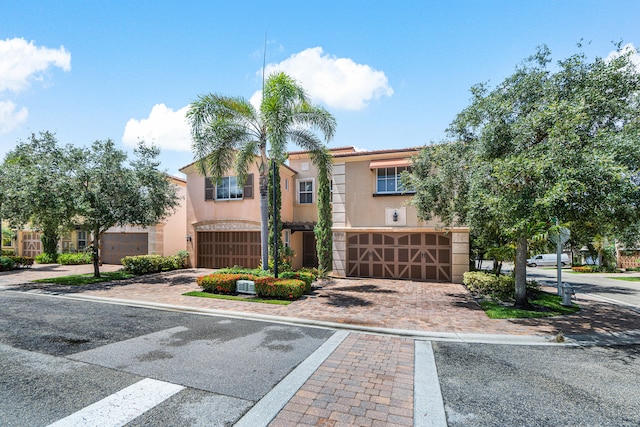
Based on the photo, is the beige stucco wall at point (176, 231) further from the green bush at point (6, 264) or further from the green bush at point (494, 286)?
the green bush at point (494, 286)

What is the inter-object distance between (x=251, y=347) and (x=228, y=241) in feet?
47.3

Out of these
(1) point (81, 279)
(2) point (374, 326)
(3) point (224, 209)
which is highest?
(3) point (224, 209)

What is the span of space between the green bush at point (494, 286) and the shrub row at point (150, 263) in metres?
17.5

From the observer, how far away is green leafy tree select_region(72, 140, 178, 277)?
15352 millimetres

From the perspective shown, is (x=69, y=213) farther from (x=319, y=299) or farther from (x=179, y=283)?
(x=319, y=299)

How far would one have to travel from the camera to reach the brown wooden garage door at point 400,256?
53.6 feet

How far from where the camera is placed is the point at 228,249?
20.5m

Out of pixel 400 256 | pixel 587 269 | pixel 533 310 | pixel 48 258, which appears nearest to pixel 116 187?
pixel 400 256

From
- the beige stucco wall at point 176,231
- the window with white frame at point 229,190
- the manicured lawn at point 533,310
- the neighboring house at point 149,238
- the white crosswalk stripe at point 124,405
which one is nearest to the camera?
the white crosswalk stripe at point 124,405

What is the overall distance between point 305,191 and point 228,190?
195 inches

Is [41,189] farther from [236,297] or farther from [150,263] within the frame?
[236,297]

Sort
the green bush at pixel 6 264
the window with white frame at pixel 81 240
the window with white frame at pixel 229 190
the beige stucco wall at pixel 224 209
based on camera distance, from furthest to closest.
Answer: the window with white frame at pixel 81 240 < the green bush at pixel 6 264 < the window with white frame at pixel 229 190 < the beige stucco wall at pixel 224 209

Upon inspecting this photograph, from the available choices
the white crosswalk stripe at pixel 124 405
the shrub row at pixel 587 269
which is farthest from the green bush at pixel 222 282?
the shrub row at pixel 587 269

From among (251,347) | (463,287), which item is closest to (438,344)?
(251,347)
